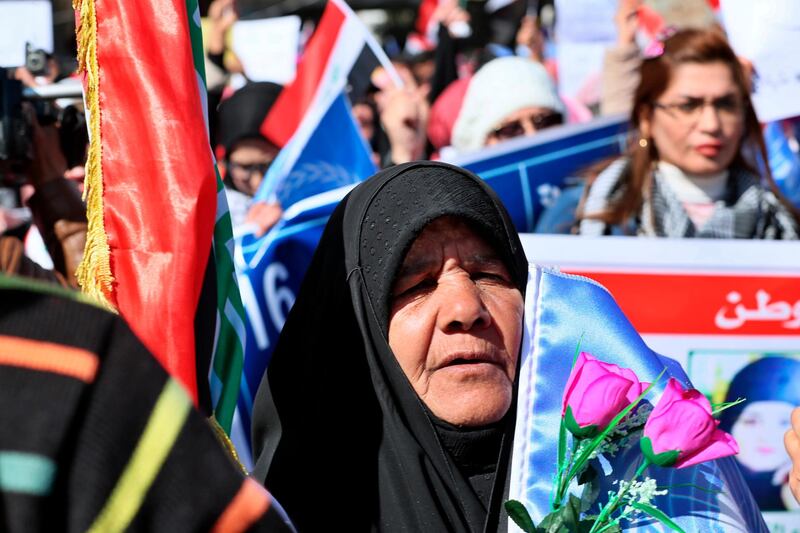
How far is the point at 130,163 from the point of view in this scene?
7.82 feet

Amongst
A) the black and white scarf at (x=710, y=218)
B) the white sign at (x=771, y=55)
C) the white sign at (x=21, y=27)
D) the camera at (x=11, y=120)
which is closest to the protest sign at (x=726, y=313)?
the black and white scarf at (x=710, y=218)

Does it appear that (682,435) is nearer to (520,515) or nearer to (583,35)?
(520,515)

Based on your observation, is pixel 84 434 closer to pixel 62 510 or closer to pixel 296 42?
pixel 62 510

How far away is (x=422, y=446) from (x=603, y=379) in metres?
0.50

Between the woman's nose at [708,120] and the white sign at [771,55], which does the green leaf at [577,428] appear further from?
the white sign at [771,55]

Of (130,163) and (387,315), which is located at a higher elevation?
(130,163)

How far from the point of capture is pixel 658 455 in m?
1.97

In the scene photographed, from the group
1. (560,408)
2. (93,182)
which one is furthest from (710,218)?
(93,182)

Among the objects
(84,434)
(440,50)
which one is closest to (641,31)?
(440,50)

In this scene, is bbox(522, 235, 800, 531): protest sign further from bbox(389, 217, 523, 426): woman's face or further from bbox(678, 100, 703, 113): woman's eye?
bbox(389, 217, 523, 426): woman's face

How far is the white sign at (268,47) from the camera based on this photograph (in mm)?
7051

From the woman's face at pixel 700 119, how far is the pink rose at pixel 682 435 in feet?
9.26

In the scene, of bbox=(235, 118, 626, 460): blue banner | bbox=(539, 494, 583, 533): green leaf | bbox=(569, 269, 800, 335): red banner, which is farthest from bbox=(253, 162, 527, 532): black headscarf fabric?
bbox=(569, 269, 800, 335): red banner

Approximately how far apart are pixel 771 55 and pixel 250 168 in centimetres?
258
